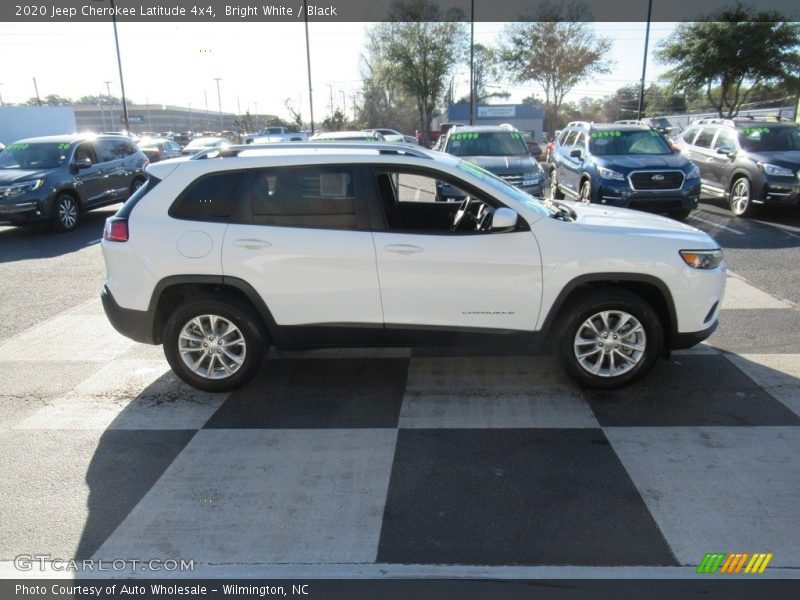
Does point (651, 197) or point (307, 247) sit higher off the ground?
point (307, 247)

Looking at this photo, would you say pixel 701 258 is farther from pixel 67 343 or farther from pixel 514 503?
pixel 67 343

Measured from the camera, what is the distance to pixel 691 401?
435 cm

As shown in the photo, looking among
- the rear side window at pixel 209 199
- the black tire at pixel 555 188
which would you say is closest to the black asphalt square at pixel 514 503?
the rear side window at pixel 209 199

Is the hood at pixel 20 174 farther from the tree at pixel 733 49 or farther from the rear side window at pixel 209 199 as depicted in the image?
the tree at pixel 733 49

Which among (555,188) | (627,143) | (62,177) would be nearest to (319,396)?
(627,143)

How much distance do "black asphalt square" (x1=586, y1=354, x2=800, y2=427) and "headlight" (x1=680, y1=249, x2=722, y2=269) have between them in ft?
3.10

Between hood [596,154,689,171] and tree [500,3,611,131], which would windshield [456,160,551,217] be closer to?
hood [596,154,689,171]

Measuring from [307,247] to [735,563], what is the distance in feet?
10.4

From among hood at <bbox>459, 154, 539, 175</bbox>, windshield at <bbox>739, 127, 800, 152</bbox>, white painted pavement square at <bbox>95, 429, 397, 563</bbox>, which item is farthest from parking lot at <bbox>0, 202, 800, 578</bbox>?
windshield at <bbox>739, 127, 800, 152</bbox>

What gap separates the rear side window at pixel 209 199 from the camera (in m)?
4.47

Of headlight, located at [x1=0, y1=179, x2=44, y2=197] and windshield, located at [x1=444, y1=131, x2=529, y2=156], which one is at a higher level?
windshield, located at [x1=444, y1=131, x2=529, y2=156]

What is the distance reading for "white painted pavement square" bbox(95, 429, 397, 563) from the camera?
2933 mm

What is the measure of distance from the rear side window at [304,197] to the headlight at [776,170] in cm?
982

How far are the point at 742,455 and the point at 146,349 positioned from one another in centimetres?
500
